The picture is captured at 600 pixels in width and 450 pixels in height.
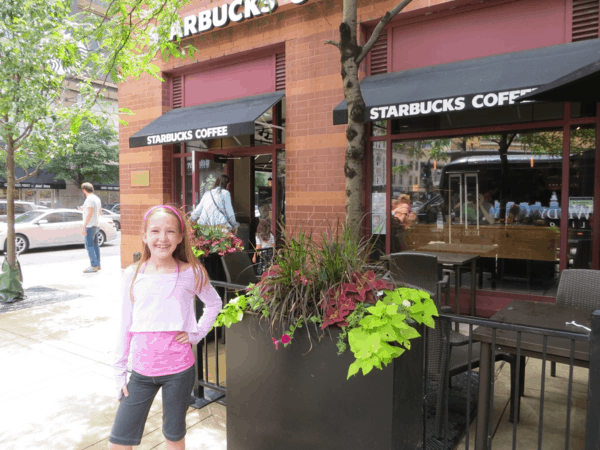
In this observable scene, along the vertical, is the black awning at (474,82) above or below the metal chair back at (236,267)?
above

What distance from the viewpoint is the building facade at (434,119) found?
5484 millimetres

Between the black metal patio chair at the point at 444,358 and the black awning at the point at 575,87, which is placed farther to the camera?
the black awning at the point at 575,87

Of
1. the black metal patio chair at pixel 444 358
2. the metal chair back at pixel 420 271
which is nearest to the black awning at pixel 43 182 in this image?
the metal chair back at pixel 420 271

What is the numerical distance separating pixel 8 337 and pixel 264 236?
11.5ft

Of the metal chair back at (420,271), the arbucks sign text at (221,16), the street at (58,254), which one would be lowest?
the street at (58,254)

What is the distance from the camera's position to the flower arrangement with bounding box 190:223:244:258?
16.7 ft

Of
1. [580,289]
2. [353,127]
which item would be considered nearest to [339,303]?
[353,127]

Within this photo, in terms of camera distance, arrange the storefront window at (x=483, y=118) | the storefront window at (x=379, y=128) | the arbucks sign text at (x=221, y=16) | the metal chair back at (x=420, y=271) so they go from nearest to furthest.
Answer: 1. the metal chair back at (x=420, y=271)
2. the storefront window at (x=483, y=118)
3. the storefront window at (x=379, y=128)
4. the arbucks sign text at (x=221, y=16)

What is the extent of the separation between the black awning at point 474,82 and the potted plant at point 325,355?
3.30 meters

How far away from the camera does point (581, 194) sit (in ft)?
18.1

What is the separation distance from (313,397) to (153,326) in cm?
89

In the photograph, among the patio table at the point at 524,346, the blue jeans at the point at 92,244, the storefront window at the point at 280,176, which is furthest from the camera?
the blue jeans at the point at 92,244

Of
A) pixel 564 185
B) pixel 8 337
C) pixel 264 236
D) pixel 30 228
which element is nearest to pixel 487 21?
pixel 564 185

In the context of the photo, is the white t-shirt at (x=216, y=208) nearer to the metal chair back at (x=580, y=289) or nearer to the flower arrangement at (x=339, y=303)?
the flower arrangement at (x=339, y=303)
